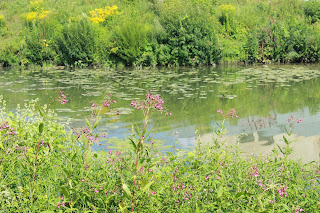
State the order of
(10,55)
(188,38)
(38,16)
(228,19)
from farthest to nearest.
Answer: (38,16) → (228,19) → (10,55) → (188,38)

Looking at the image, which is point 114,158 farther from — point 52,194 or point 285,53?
point 285,53

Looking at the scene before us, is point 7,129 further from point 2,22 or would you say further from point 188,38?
point 2,22

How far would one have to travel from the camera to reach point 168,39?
62.1ft

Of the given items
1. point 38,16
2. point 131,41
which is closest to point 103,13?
point 38,16

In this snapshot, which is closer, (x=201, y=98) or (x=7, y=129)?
(x=7, y=129)

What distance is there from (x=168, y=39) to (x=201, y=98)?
9.19 m

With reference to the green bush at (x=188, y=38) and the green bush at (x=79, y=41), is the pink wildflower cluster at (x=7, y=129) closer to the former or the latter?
the green bush at (x=188, y=38)

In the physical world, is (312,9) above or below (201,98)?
above

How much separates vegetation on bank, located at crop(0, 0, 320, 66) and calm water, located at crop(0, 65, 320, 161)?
5.42 ft

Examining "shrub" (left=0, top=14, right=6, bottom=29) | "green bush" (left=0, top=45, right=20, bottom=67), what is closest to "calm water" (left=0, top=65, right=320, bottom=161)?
"green bush" (left=0, top=45, right=20, bottom=67)

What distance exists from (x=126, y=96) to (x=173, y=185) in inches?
311

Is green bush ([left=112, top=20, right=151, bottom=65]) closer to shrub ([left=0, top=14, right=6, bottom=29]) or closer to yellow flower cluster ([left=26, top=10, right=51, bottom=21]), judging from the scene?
yellow flower cluster ([left=26, top=10, right=51, bottom=21])

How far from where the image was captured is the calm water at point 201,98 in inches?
257

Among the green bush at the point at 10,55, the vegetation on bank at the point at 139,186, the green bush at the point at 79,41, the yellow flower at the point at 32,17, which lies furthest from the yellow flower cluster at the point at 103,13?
the vegetation on bank at the point at 139,186
